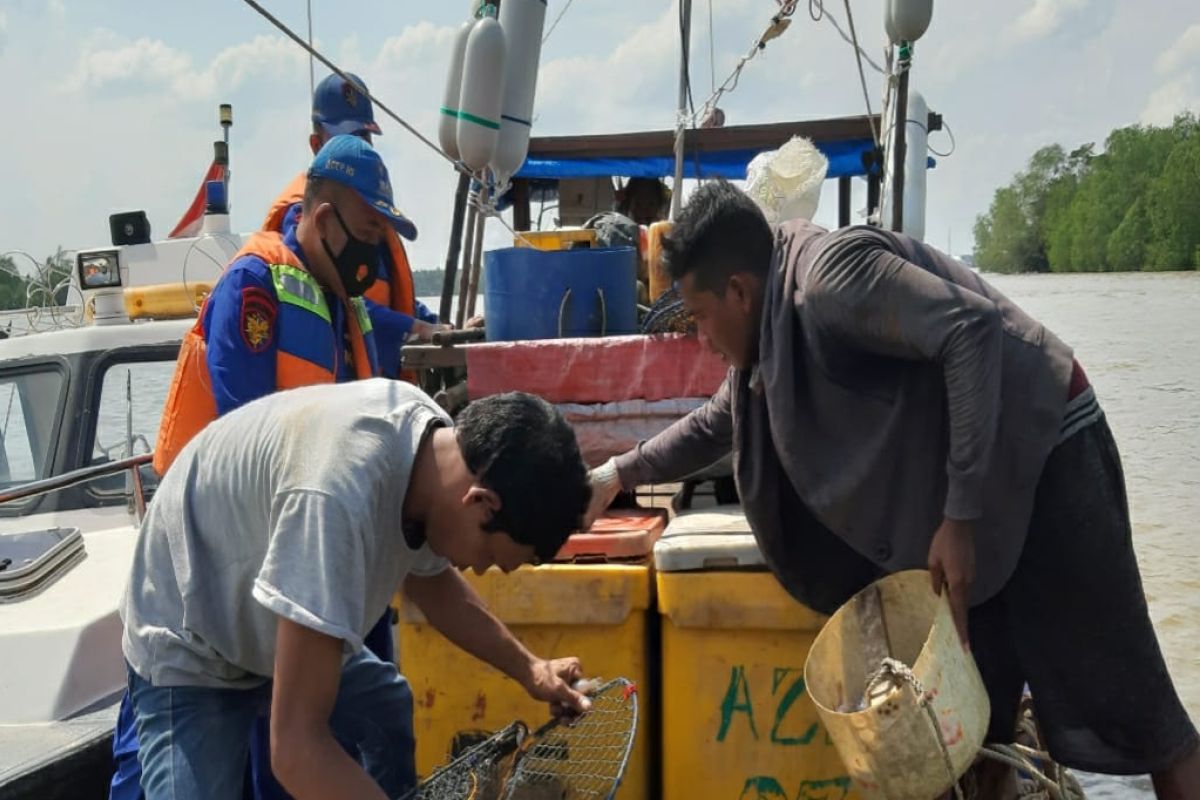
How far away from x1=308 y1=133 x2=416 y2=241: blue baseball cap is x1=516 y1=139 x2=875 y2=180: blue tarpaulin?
381cm

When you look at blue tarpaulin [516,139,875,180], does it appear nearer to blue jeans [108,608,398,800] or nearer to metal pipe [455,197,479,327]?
metal pipe [455,197,479,327]

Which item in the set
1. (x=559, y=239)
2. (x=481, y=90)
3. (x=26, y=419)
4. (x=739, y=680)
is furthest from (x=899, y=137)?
(x=26, y=419)

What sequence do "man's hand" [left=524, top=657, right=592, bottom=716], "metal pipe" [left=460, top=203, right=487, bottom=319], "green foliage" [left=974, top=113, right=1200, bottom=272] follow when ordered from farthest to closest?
1. "green foliage" [left=974, top=113, right=1200, bottom=272]
2. "metal pipe" [left=460, top=203, right=487, bottom=319]
3. "man's hand" [left=524, top=657, right=592, bottom=716]

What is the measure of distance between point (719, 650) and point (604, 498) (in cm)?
47

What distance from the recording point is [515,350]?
2.84 metres

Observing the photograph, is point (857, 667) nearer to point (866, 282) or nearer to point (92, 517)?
point (866, 282)

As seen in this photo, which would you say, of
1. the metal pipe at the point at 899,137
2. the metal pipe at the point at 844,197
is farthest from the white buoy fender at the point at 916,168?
the metal pipe at the point at 844,197

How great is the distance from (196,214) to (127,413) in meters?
1.90

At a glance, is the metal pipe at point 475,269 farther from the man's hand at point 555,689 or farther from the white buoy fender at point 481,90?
the man's hand at point 555,689

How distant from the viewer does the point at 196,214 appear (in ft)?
18.0

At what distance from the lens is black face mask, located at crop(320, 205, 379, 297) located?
2611mm

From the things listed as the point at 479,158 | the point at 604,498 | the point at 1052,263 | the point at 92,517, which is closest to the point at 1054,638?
the point at 604,498

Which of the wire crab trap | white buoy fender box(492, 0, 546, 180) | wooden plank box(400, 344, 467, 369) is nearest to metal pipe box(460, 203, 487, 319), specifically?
white buoy fender box(492, 0, 546, 180)

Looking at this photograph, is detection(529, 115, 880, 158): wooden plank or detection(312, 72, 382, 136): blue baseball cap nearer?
detection(312, 72, 382, 136): blue baseball cap
